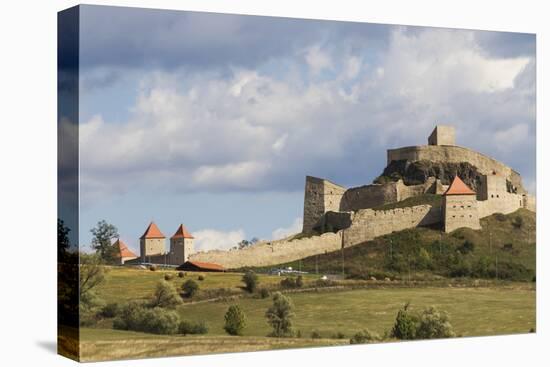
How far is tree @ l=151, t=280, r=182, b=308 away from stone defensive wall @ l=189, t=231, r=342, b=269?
58 centimetres

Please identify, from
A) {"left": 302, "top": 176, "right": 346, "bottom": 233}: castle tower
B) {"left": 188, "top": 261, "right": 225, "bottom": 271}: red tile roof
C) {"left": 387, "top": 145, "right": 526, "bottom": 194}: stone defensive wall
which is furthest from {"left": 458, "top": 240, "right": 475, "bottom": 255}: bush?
{"left": 188, "top": 261, "right": 225, "bottom": 271}: red tile roof

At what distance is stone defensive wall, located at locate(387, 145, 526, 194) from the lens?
21062 mm

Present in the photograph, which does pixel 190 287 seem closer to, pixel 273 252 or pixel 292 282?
pixel 273 252

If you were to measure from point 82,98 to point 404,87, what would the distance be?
19.3 feet

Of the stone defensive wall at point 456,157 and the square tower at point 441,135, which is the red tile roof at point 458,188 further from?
the square tower at point 441,135

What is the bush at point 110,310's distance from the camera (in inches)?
711

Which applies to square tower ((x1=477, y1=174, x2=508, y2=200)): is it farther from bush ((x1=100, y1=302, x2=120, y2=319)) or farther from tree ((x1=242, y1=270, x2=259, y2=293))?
bush ((x1=100, y1=302, x2=120, y2=319))

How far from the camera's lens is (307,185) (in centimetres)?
1991

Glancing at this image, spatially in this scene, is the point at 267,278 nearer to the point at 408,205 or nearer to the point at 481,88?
the point at 408,205

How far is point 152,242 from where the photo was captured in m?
18.6

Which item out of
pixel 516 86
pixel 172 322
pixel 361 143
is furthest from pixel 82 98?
pixel 516 86

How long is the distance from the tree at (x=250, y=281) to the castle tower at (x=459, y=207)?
4018 mm

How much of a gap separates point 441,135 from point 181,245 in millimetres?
5224

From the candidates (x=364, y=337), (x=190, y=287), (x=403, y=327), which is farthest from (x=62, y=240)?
(x=403, y=327)
